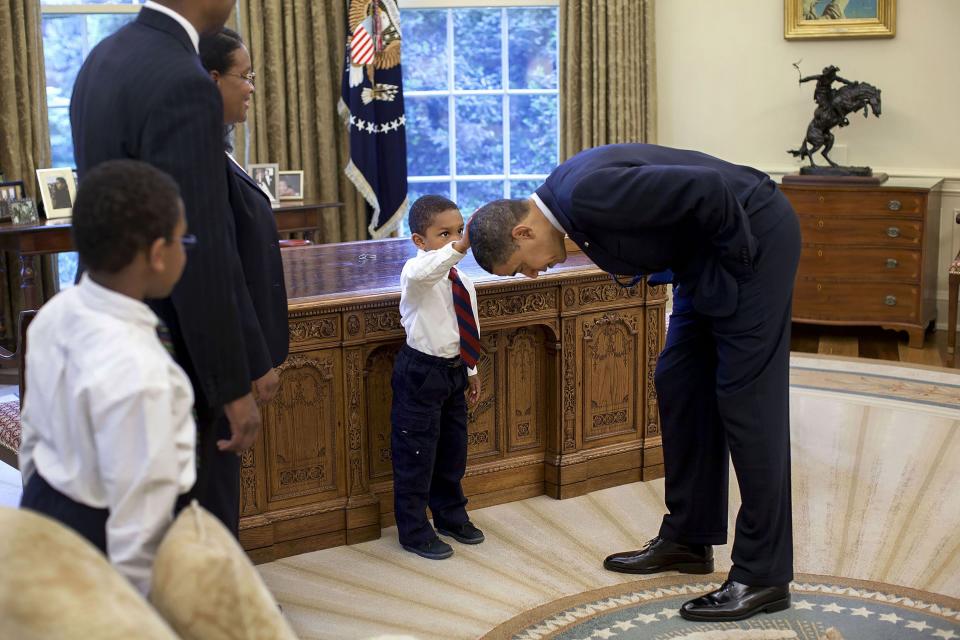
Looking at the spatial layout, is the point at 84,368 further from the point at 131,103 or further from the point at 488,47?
the point at 488,47

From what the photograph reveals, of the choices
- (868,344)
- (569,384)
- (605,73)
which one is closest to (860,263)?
(868,344)

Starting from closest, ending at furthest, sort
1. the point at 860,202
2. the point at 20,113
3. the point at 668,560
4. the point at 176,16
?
the point at 176,16, the point at 668,560, the point at 20,113, the point at 860,202

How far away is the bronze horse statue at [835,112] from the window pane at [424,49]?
8.41ft

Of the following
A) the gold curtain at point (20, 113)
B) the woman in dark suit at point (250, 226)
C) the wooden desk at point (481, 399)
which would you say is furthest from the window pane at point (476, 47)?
the woman in dark suit at point (250, 226)

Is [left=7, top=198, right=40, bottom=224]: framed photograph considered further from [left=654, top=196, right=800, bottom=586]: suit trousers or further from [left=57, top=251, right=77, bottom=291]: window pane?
[left=654, top=196, right=800, bottom=586]: suit trousers

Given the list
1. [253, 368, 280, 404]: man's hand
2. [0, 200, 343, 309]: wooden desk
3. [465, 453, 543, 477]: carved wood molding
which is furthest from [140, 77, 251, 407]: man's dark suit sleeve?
[0, 200, 343, 309]: wooden desk

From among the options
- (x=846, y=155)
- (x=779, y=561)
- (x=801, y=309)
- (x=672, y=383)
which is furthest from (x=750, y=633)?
(x=846, y=155)

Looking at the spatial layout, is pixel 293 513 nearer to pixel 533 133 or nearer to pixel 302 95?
Answer: pixel 302 95

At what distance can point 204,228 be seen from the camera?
89.0 inches

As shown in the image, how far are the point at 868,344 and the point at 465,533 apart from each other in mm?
4139

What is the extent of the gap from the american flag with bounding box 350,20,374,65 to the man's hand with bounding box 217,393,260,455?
5.45 meters

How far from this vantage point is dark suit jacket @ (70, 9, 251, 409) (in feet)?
A: 7.26

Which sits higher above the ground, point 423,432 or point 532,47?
point 532,47

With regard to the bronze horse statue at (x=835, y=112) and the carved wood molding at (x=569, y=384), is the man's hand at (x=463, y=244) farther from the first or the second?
the bronze horse statue at (x=835, y=112)
